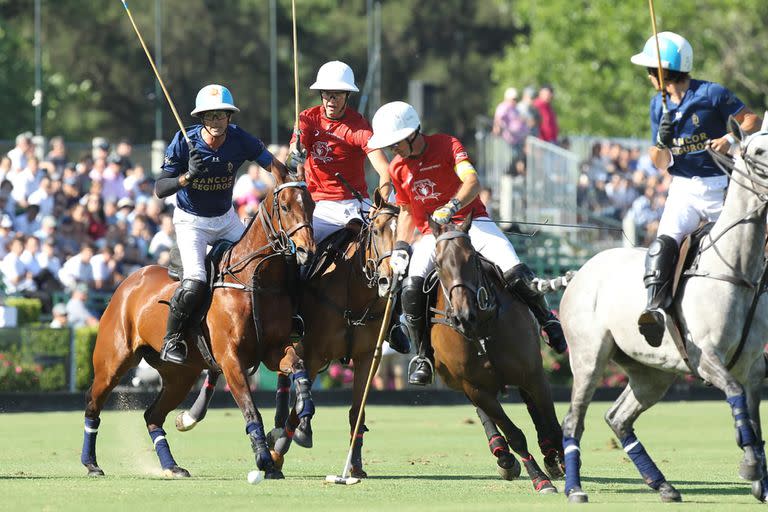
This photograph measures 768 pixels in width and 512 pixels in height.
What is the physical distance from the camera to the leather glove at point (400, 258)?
973cm

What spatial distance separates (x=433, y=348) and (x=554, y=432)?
3.17 feet

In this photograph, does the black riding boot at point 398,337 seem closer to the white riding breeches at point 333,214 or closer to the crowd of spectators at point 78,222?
the white riding breeches at point 333,214

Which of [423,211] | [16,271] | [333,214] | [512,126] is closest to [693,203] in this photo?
[423,211]

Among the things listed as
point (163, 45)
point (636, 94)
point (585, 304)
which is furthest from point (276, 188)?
point (163, 45)

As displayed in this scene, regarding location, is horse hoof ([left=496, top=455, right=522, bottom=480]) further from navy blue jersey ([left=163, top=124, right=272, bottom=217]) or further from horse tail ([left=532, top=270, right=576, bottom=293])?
navy blue jersey ([left=163, top=124, right=272, bottom=217])

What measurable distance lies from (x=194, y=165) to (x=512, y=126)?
13.2 m

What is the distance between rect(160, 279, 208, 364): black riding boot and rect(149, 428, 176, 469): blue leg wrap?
2.07 ft

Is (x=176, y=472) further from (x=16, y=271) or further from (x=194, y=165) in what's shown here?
(x=16, y=271)

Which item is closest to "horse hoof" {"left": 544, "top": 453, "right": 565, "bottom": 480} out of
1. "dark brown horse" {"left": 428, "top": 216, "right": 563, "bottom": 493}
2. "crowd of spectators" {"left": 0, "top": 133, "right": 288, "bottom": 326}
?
"dark brown horse" {"left": 428, "top": 216, "right": 563, "bottom": 493}

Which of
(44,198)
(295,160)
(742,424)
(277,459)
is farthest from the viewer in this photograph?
(44,198)

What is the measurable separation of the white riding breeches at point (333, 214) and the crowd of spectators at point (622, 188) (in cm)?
1144

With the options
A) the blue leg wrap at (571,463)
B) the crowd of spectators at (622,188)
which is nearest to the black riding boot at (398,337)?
the blue leg wrap at (571,463)

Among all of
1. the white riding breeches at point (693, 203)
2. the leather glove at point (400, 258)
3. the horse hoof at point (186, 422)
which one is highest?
the white riding breeches at point (693, 203)

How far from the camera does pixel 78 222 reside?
63.9 ft
